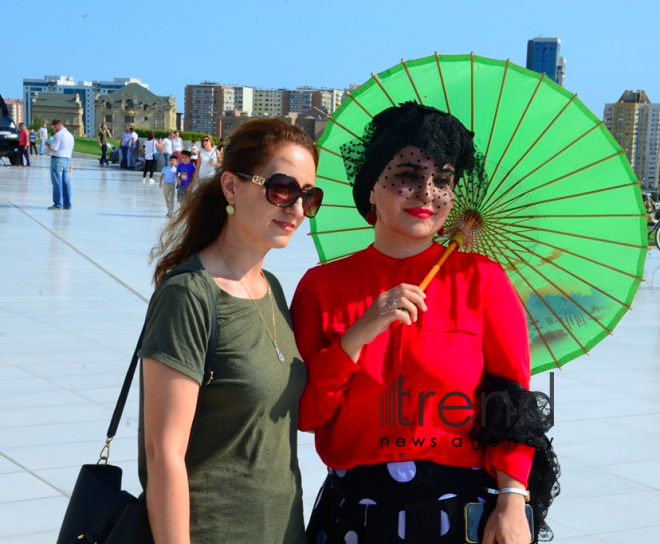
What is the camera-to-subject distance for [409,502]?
2191mm

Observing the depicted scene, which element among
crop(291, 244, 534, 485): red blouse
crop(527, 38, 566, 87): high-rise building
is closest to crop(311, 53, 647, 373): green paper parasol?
crop(291, 244, 534, 485): red blouse

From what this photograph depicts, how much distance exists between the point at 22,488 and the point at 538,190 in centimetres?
276

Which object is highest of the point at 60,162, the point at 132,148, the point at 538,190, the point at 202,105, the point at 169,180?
the point at 538,190

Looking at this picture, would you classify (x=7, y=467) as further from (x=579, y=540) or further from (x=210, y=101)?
A: (x=210, y=101)

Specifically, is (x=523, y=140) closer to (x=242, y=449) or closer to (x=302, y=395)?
(x=302, y=395)

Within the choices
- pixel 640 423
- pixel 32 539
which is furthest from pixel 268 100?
pixel 32 539

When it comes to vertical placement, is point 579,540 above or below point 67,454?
above

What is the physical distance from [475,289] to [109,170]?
121 ft

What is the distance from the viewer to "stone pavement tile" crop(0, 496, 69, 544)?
385cm

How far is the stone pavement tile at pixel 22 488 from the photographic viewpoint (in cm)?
417

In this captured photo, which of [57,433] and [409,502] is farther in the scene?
[57,433]

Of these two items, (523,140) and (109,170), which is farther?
(109,170)

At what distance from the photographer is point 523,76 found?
255cm

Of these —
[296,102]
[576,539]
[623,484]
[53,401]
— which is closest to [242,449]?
[576,539]
